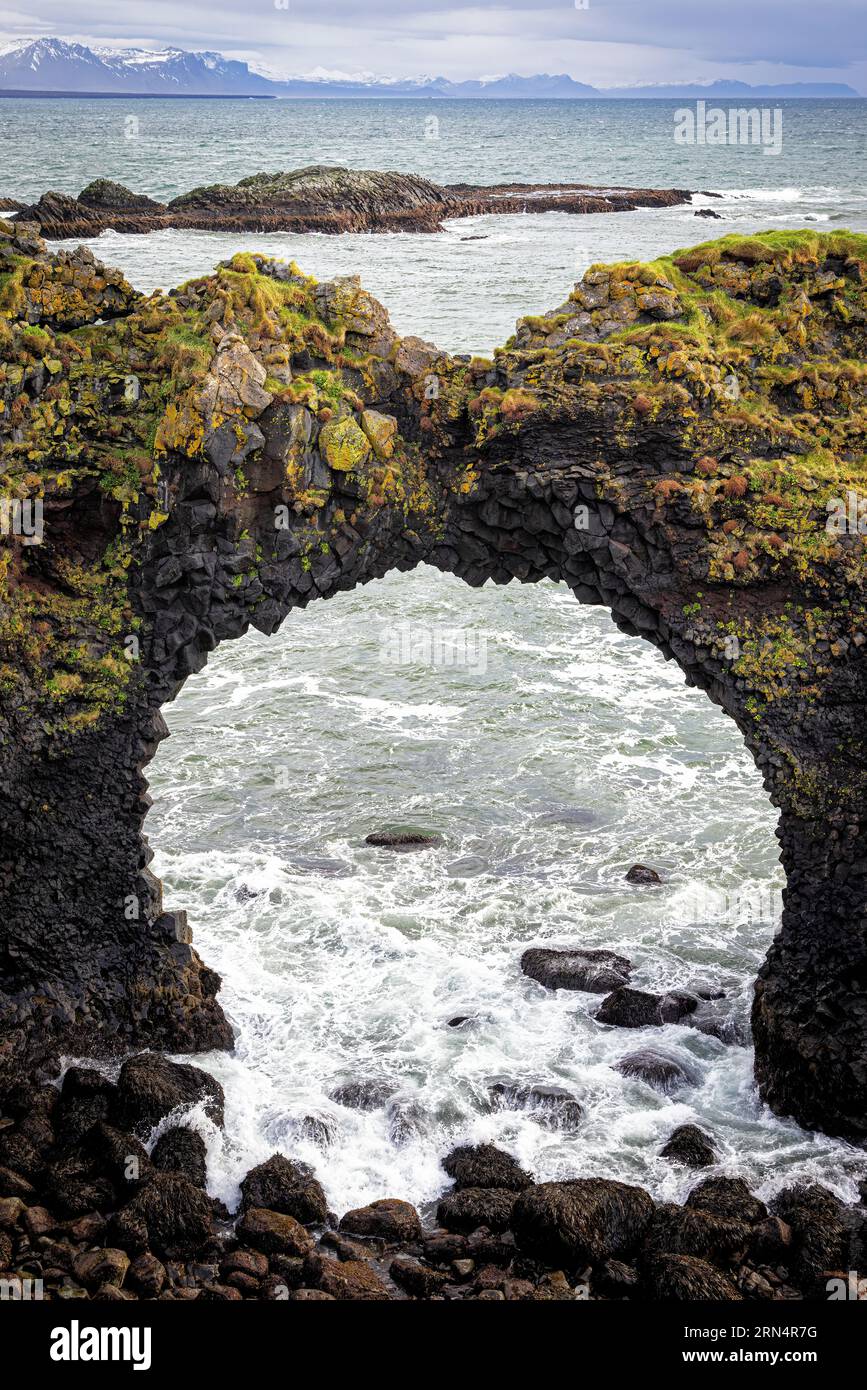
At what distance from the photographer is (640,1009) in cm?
2373

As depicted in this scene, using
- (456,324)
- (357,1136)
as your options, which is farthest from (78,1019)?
(456,324)

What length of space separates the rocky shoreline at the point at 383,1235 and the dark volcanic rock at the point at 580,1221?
0.07 ft

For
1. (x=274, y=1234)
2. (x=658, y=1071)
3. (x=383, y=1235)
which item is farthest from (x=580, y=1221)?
(x=658, y=1071)

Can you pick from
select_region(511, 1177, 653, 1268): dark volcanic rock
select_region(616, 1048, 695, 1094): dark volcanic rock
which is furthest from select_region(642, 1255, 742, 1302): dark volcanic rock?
select_region(616, 1048, 695, 1094): dark volcanic rock

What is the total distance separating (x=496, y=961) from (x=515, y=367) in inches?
445

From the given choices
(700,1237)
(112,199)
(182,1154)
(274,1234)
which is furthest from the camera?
(112,199)

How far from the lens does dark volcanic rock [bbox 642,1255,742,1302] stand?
667 inches

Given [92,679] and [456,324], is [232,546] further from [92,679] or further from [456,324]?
[456,324]

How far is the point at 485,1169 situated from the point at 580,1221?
1991mm

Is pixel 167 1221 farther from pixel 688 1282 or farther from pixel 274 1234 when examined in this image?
pixel 688 1282

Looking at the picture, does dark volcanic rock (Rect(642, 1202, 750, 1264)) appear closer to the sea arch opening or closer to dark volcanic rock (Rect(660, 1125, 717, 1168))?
the sea arch opening

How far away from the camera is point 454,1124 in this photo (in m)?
21.0

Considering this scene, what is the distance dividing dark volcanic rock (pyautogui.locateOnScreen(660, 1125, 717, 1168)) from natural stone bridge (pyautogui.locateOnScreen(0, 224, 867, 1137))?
1.63 m

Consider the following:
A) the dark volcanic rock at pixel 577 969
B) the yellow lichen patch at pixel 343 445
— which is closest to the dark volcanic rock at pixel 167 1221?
the dark volcanic rock at pixel 577 969
